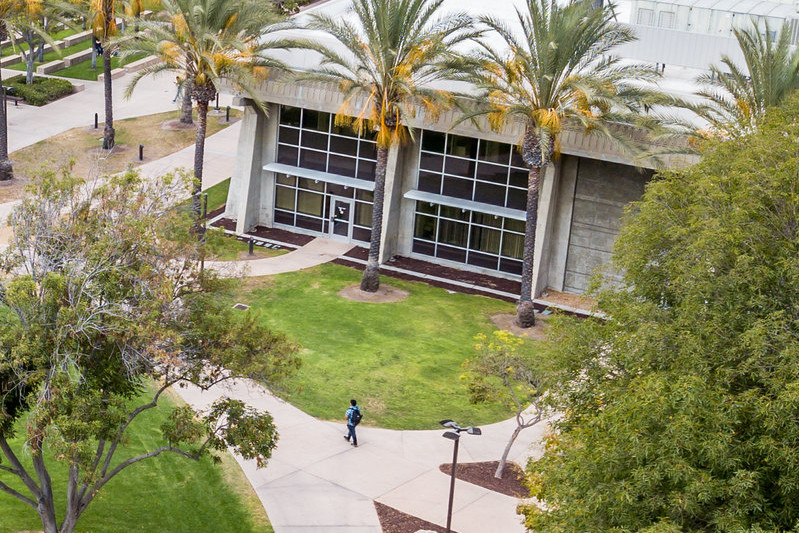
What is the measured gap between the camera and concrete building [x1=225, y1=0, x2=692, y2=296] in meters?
38.2

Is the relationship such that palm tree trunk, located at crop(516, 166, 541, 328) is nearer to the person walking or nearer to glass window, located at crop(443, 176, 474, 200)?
glass window, located at crop(443, 176, 474, 200)

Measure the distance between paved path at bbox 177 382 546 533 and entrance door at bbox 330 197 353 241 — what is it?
1461 cm

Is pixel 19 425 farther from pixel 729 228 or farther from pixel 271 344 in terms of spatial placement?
pixel 729 228

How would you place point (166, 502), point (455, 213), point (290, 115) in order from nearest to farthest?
point (166, 502) → point (455, 213) → point (290, 115)

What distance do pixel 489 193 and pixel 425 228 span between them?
3059 mm

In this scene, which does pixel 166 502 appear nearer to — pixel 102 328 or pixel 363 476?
pixel 363 476

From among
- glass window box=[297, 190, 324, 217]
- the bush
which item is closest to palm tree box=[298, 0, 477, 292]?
glass window box=[297, 190, 324, 217]

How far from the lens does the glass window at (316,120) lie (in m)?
42.3

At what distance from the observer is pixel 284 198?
4428cm

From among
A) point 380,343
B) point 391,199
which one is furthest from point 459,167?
point 380,343

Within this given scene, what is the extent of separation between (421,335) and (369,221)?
954 centimetres

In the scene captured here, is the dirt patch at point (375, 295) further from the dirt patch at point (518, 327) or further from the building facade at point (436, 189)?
the dirt patch at point (518, 327)

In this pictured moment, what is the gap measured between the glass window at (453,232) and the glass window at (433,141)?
9.03 ft

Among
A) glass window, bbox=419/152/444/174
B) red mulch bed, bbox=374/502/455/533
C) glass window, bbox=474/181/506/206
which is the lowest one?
red mulch bed, bbox=374/502/455/533
